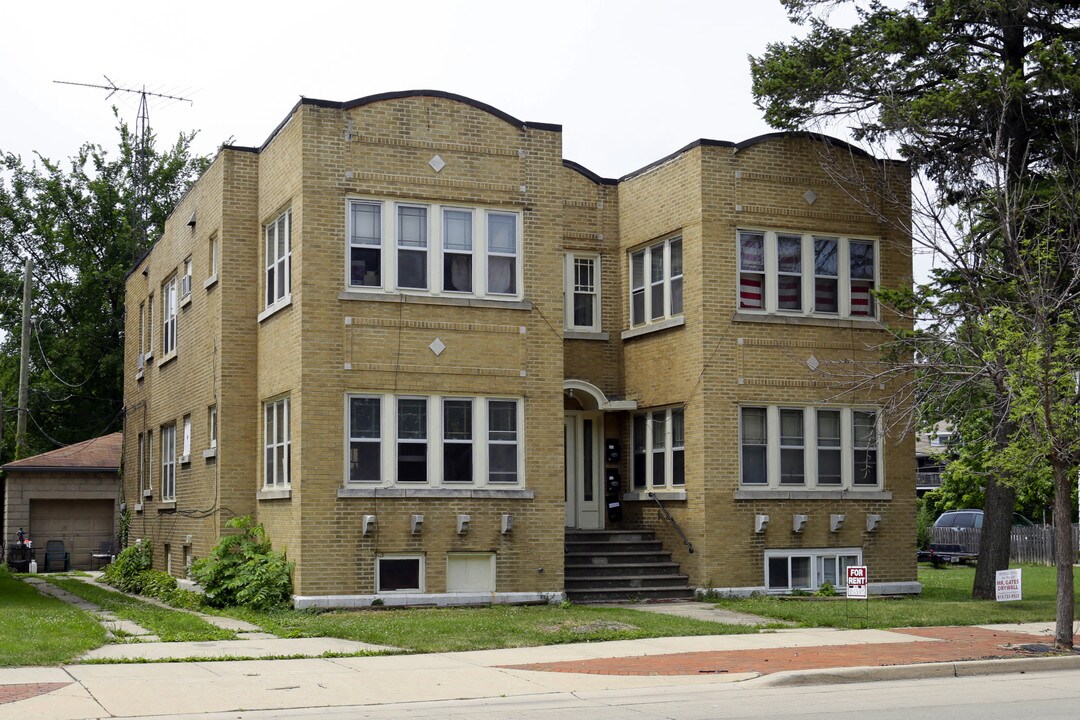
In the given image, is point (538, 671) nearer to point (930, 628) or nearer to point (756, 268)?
point (930, 628)

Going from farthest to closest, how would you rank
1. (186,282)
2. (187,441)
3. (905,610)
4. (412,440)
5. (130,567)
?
(130,567)
(186,282)
(187,441)
(412,440)
(905,610)

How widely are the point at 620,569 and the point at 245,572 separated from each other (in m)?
6.29

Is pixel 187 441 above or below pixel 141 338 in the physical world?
below

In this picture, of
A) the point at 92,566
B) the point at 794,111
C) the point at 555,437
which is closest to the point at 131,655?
the point at 555,437

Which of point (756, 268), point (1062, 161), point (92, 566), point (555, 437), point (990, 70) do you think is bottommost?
point (92, 566)

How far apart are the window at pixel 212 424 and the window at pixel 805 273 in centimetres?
966

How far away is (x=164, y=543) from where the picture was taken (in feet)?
89.4

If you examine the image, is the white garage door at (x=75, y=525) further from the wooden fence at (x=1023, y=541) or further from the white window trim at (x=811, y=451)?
the wooden fence at (x=1023, y=541)

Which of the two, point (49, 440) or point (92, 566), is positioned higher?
point (49, 440)

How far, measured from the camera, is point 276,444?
843 inches

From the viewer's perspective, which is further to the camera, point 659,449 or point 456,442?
point 659,449

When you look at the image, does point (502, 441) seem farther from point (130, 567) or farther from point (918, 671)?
point (130, 567)

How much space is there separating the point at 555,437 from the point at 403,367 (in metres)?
2.77

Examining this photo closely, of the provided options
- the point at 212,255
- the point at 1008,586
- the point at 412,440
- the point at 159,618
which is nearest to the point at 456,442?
the point at 412,440
